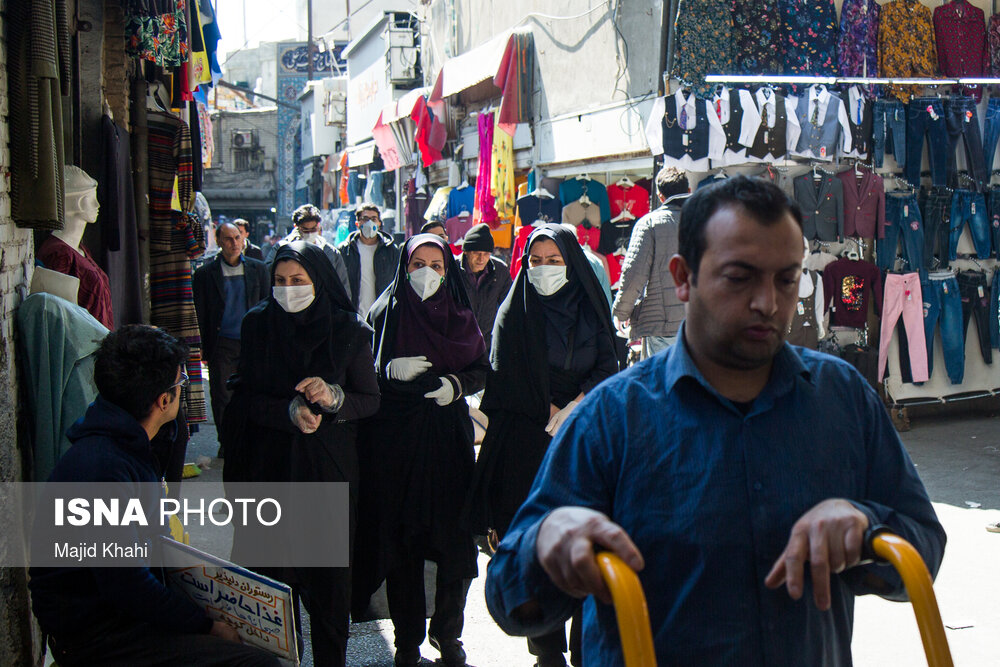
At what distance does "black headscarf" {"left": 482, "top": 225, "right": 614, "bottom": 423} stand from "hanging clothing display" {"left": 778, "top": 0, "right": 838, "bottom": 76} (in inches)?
186

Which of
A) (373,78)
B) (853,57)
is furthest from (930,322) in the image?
(373,78)

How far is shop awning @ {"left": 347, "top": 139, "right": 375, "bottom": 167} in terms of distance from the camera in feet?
58.6

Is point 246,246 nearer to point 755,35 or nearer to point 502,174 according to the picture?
point 502,174

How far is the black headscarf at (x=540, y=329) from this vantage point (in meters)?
3.95

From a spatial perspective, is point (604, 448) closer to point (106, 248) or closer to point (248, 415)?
point (248, 415)

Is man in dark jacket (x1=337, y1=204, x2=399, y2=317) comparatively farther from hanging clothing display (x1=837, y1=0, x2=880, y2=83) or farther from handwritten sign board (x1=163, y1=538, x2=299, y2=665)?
handwritten sign board (x1=163, y1=538, x2=299, y2=665)

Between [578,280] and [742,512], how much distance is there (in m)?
2.70

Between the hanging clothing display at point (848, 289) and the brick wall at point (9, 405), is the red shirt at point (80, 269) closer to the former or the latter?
the brick wall at point (9, 405)

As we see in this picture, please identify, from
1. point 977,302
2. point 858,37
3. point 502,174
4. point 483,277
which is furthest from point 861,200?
point 502,174

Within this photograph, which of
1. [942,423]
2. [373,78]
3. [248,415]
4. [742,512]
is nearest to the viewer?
[742,512]

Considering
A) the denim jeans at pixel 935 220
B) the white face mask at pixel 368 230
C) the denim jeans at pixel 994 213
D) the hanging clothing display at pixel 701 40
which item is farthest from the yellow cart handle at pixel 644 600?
the denim jeans at pixel 994 213

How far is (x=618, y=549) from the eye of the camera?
1.34m

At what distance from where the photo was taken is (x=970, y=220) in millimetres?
8492

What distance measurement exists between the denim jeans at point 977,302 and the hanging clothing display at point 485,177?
15.8 ft
